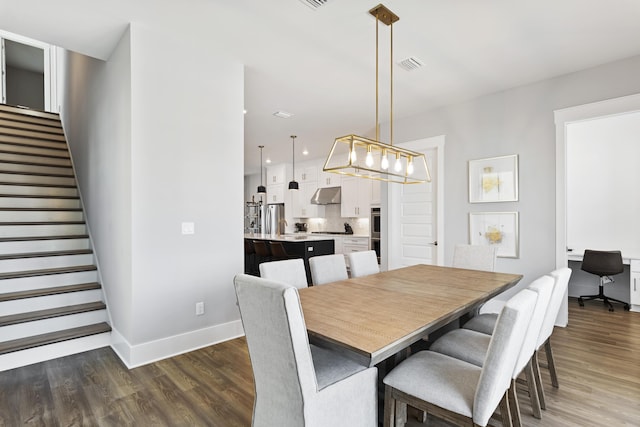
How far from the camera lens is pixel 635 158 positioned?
4.61 m

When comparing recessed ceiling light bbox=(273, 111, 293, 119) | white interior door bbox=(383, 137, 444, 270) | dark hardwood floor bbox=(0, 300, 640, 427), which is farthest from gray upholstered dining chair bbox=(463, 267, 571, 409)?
recessed ceiling light bbox=(273, 111, 293, 119)

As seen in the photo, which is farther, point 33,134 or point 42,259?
point 33,134

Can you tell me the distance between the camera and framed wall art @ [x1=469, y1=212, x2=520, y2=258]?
13.1 ft

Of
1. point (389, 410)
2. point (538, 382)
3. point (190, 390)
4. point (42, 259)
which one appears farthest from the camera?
point (42, 259)

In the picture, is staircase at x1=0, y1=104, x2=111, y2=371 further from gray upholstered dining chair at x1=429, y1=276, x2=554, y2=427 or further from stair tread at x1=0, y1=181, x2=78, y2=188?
gray upholstered dining chair at x1=429, y1=276, x2=554, y2=427

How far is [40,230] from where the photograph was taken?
3996 millimetres

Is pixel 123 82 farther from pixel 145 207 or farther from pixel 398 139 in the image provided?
pixel 398 139

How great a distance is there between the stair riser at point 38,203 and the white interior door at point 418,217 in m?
4.53

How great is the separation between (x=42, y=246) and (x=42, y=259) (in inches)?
11.8

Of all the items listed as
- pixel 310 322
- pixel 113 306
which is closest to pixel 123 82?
pixel 113 306

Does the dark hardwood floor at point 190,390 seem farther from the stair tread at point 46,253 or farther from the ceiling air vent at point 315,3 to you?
the ceiling air vent at point 315,3

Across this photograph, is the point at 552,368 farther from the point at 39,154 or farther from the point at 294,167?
the point at 294,167

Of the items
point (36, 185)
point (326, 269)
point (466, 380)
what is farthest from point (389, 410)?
point (36, 185)

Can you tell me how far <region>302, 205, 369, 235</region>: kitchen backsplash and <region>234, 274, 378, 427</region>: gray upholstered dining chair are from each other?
21.0 ft
